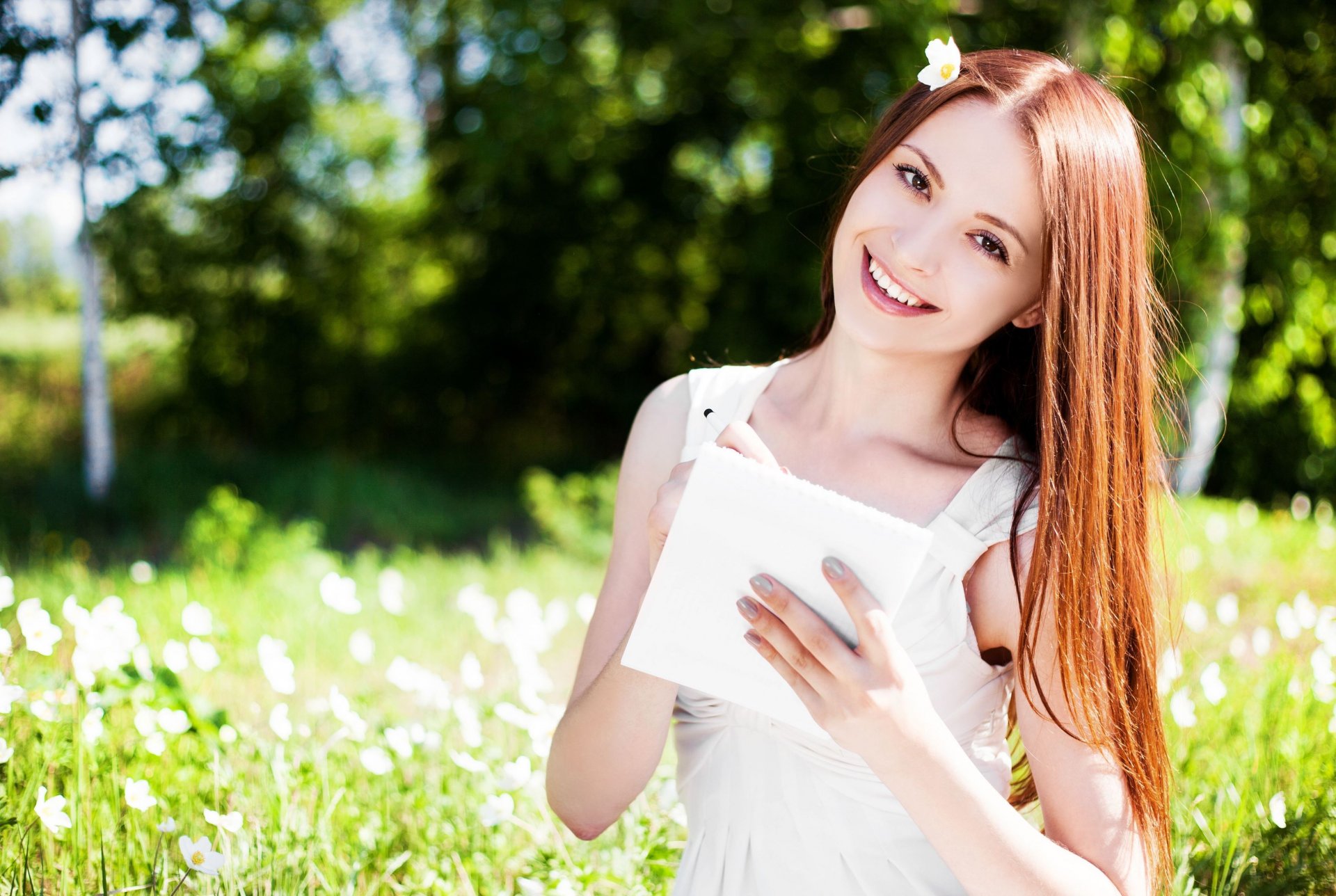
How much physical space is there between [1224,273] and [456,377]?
6.06 m

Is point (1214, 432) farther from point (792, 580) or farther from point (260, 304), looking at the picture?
point (260, 304)

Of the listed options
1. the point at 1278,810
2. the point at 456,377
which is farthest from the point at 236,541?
the point at 456,377

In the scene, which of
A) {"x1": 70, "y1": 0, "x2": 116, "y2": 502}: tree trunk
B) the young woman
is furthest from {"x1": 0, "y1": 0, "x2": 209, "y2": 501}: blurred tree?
the young woman

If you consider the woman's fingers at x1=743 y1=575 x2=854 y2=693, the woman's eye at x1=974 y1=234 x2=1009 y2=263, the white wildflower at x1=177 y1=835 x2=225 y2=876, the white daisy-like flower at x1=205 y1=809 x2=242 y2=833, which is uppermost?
the woman's eye at x1=974 y1=234 x2=1009 y2=263

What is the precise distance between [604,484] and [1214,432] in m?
4.06

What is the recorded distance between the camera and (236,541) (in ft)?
15.4

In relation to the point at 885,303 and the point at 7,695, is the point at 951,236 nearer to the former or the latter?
the point at 885,303

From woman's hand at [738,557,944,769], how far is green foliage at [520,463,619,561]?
395 centimetres

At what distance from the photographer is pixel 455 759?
2.01 meters

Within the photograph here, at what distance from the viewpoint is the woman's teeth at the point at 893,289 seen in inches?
61.2

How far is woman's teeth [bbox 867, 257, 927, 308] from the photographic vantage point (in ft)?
5.10

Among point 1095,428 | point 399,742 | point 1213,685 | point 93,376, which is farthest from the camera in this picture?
point 93,376

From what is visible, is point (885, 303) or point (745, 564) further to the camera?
point (885, 303)

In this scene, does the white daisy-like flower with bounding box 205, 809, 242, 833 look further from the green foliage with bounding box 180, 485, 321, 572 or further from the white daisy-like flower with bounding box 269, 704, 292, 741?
the green foliage with bounding box 180, 485, 321, 572
